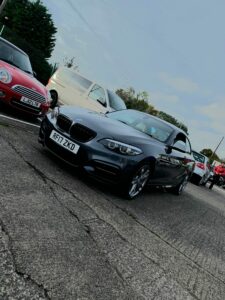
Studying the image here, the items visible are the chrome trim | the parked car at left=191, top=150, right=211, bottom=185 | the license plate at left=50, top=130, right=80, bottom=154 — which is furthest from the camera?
the parked car at left=191, top=150, right=211, bottom=185

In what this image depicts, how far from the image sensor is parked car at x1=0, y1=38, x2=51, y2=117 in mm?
7680

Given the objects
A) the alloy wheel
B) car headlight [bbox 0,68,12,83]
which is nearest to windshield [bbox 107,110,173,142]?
the alloy wheel

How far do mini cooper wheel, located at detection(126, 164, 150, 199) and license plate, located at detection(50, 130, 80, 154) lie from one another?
0.91 meters

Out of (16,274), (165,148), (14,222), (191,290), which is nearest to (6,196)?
(14,222)

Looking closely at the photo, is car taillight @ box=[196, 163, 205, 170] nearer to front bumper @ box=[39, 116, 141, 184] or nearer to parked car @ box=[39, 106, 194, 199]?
parked car @ box=[39, 106, 194, 199]

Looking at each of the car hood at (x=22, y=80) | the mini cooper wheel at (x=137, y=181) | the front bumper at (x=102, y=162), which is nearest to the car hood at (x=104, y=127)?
the front bumper at (x=102, y=162)

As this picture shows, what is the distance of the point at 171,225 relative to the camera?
555cm

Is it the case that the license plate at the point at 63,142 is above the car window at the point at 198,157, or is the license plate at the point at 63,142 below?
below

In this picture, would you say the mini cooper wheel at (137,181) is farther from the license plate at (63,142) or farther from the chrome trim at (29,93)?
the chrome trim at (29,93)

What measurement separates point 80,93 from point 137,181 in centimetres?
806

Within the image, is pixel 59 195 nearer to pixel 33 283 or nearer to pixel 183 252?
pixel 183 252

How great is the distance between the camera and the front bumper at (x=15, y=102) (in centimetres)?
764

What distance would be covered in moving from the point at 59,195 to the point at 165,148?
2.48 m

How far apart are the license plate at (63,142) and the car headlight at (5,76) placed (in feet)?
8.50
